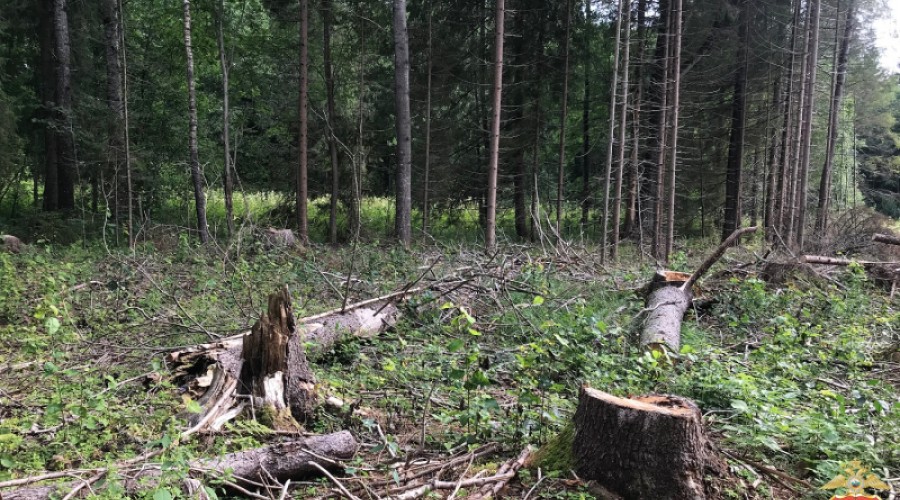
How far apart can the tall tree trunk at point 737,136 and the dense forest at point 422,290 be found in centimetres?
9

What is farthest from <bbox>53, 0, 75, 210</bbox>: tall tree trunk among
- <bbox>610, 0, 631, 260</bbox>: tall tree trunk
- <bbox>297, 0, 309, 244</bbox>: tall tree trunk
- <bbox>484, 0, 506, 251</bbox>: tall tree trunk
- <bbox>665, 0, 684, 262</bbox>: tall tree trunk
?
<bbox>665, 0, 684, 262</bbox>: tall tree trunk

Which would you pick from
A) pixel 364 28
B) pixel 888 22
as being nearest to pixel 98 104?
pixel 364 28

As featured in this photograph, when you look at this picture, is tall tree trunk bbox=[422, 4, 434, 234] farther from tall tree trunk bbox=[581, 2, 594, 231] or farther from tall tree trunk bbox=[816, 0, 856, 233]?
tall tree trunk bbox=[816, 0, 856, 233]

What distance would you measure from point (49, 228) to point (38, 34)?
789cm

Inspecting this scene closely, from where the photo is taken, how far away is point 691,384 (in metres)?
4.15

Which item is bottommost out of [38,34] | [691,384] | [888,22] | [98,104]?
[691,384]

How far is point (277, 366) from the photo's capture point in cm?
423

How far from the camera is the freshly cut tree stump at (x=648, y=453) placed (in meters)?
2.80

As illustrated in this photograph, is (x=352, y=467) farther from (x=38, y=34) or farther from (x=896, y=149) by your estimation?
(x=896, y=149)

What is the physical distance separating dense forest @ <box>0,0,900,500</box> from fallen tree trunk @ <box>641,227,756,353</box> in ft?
0.17

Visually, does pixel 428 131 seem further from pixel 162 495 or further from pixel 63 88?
pixel 162 495

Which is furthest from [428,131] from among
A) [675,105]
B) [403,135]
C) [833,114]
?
[833,114]

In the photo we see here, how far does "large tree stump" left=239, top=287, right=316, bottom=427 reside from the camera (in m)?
4.16

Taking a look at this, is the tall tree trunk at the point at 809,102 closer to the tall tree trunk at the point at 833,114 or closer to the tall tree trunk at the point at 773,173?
the tall tree trunk at the point at 773,173
